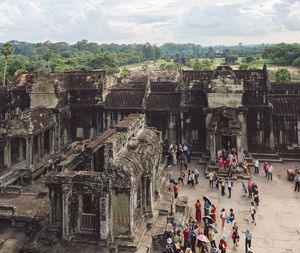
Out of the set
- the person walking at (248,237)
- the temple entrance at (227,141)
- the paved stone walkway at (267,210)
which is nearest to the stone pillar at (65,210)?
the paved stone walkway at (267,210)

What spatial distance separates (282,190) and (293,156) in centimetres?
676

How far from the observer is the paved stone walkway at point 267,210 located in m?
15.0

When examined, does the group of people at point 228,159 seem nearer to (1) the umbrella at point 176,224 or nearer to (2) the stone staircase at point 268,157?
(2) the stone staircase at point 268,157

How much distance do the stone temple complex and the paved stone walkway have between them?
9.55ft

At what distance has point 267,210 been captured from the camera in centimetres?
1825

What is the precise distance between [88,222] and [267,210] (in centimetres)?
1104

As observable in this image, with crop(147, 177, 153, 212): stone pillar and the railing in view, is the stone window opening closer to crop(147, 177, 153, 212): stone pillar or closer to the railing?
crop(147, 177, 153, 212): stone pillar

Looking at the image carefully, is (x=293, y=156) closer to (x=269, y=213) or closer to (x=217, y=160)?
(x=217, y=160)

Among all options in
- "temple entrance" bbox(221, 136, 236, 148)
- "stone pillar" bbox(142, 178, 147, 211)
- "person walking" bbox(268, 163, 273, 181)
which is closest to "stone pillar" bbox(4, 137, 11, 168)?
"stone pillar" bbox(142, 178, 147, 211)

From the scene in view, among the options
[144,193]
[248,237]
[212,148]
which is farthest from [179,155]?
[248,237]

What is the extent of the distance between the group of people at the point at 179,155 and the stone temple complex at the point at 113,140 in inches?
48.7

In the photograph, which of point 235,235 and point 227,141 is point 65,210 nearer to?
point 235,235

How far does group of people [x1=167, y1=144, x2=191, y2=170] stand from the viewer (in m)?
25.0

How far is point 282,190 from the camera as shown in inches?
822
